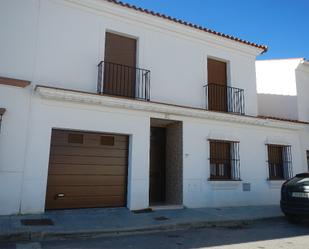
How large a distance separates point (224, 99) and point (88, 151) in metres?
5.51

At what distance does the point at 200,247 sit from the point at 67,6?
7.22 metres

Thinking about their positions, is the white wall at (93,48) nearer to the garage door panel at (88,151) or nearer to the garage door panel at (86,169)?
the garage door panel at (88,151)

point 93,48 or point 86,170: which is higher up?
point 93,48

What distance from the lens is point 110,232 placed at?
6273 mm

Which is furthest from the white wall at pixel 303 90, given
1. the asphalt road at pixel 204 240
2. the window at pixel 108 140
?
the window at pixel 108 140

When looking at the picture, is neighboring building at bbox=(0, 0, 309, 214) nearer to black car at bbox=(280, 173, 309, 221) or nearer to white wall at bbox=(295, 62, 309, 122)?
white wall at bbox=(295, 62, 309, 122)

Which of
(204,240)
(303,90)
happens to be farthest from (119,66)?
(303,90)

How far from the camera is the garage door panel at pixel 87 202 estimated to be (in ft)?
25.5

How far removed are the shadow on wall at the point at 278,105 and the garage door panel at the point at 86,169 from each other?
343 inches

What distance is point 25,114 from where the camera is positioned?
751 centimetres

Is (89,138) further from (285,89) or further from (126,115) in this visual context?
(285,89)

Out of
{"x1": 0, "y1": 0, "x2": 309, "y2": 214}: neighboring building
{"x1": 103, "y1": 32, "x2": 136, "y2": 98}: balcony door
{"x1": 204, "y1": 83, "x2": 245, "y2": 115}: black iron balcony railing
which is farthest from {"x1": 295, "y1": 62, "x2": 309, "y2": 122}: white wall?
{"x1": 103, "y1": 32, "x2": 136, "y2": 98}: balcony door

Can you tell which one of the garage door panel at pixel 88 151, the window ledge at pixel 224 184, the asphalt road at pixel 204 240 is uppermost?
the garage door panel at pixel 88 151

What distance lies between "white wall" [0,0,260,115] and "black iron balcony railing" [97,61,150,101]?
237 mm
